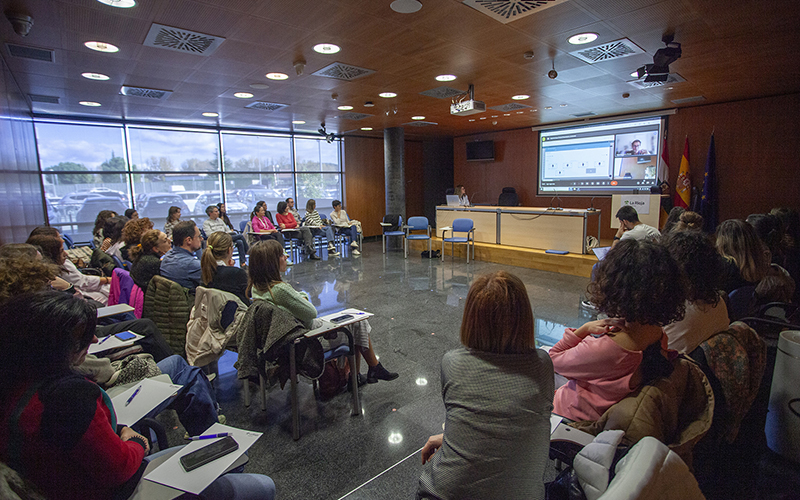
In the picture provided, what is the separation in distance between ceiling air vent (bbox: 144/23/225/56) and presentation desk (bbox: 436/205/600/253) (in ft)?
19.9

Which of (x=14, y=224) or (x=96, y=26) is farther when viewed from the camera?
(x=14, y=224)

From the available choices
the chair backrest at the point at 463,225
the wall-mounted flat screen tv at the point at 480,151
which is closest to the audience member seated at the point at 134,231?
the chair backrest at the point at 463,225

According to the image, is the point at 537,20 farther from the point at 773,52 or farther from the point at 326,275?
the point at 326,275

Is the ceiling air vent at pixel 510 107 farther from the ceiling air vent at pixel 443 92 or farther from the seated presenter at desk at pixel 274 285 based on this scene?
the seated presenter at desk at pixel 274 285

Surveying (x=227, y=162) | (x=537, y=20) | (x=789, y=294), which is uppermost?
(x=537, y=20)

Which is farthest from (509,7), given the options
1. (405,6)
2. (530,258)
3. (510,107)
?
(530,258)

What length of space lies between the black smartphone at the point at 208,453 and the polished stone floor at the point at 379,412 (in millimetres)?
805

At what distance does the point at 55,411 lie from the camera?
3.56 feet

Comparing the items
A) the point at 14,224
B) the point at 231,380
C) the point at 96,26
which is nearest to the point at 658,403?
the point at 231,380

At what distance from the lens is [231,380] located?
3.33m

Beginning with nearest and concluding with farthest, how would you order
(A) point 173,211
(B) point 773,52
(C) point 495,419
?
(C) point 495,419 → (B) point 773,52 → (A) point 173,211

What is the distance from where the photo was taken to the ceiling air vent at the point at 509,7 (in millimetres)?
3074

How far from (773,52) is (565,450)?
5.51m

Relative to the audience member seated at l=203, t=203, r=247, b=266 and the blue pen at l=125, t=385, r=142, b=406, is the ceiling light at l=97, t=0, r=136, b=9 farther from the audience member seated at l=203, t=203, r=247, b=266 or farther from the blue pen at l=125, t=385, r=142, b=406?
the audience member seated at l=203, t=203, r=247, b=266
